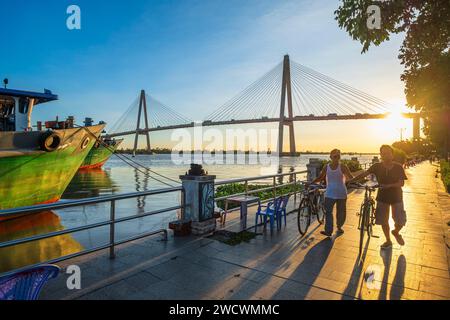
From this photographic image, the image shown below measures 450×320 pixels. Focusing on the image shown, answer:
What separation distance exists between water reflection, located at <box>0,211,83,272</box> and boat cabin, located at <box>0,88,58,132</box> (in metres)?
3.66

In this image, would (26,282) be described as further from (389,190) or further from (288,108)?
(288,108)

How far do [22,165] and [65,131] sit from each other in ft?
8.16

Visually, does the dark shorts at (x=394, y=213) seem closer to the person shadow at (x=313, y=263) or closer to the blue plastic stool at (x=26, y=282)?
the person shadow at (x=313, y=263)

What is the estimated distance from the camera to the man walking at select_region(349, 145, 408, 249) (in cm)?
502

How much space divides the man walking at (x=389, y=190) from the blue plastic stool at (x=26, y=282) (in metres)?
5.09

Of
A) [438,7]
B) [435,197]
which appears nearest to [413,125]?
[435,197]

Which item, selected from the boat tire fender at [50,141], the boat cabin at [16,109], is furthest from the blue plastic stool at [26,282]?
the boat cabin at [16,109]

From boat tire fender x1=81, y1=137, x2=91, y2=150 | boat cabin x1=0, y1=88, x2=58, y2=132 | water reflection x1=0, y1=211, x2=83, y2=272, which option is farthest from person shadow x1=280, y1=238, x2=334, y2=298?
boat tire fender x1=81, y1=137, x2=91, y2=150

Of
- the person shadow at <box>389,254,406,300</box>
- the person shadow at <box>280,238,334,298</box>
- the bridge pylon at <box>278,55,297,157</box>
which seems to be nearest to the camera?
the person shadow at <box>389,254,406,300</box>

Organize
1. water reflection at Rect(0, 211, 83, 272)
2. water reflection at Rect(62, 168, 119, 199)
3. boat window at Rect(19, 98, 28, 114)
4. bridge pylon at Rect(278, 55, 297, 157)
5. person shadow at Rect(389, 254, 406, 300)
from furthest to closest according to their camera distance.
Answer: bridge pylon at Rect(278, 55, 297, 157), water reflection at Rect(62, 168, 119, 199), boat window at Rect(19, 98, 28, 114), water reflection at Rect(0, 211, 83, 272), person shadow at Rect(389, 254, 406, 300)

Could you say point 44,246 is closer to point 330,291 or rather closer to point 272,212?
point 272,212

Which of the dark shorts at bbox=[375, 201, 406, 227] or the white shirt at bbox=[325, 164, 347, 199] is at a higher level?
the white shirt at bbox=[325, 164, 347, 199]

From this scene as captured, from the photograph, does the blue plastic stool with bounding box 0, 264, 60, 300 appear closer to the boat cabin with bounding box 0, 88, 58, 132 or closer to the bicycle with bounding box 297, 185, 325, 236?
the bicycle with bounding box 297, 185, 325, 236

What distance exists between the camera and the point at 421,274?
4.03 m
